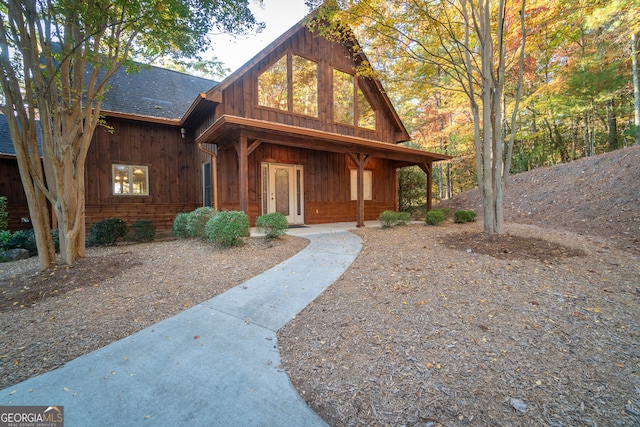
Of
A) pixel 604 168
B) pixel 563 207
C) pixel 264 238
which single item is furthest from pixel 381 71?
pixel 604 168

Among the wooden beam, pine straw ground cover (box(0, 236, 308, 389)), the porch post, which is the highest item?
the wooden beam

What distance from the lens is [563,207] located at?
28.2ft

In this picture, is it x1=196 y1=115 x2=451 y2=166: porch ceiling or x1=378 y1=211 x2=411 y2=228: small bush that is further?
x1=378 y1=211 x2=411 y2=228: small bush

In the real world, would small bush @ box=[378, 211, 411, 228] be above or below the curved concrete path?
above

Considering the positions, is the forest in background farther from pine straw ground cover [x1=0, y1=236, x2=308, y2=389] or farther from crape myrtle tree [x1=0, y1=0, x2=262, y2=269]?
pine straw ground cover [x1=0, y1=236, x2=308, y2=389]

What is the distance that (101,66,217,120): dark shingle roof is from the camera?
8992mm

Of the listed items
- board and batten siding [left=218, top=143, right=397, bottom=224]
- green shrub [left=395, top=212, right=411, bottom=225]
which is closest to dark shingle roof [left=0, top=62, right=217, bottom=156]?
board and batten siding [left=218, top=143, right=397, bottom=224]

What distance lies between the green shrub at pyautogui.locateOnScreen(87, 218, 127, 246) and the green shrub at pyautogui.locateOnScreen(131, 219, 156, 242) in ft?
1.33

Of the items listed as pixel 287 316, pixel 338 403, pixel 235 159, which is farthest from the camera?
pixel 235 159

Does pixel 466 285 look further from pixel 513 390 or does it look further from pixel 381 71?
pixel 381 71

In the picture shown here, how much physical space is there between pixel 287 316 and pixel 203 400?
118cm

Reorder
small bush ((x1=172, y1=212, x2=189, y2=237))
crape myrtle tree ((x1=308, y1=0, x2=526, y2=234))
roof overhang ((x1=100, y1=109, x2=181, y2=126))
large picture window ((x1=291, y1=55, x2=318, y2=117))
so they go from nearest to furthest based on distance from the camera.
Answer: crape myrtle tree ((x1=308, y1=0, x2=526, y2=234)), small bush ((x1=172, y1=212, x2=189, y2=237)), roof overhang ((x1=100, y1=109, x2=181, y2=126)), large picture window ((x1=291, y1=55, x2=318, y2=117))

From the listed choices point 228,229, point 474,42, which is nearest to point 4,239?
point 228,229

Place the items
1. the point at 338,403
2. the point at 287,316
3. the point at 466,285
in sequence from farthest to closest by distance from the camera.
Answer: the point at 466,285, the point at 287,316, the point at 338,403
